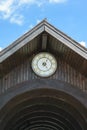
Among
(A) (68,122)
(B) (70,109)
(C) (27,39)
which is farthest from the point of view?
(A) (68,122)

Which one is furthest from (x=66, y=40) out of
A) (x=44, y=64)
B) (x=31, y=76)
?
(x=31, y=76)

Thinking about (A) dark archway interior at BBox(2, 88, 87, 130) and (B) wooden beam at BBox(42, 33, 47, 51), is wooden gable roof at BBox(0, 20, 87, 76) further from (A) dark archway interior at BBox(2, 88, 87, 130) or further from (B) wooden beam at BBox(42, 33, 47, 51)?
(A) dark archway interior at BBox(2, 88, 87, 130)

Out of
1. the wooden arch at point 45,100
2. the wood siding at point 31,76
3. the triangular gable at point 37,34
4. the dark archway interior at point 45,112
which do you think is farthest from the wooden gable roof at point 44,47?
the dark archway interior at point 45,112

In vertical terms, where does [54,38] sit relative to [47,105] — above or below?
above

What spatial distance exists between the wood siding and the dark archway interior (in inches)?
30.0

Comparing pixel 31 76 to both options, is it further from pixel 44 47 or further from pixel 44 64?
pixel 44 47

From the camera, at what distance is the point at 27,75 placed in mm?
14242

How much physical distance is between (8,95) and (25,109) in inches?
115

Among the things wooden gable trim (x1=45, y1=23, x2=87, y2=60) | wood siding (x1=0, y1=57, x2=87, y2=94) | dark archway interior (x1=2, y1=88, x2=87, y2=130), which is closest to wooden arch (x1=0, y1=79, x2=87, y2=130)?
dark archway interior (x1=2, y1=88, x2=87, y2=130)

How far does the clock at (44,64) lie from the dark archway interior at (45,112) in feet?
3.20

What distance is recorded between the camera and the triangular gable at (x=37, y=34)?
13.6m

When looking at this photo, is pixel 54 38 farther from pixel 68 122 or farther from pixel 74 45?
pixel 68 122

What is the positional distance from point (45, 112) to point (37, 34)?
578 cm

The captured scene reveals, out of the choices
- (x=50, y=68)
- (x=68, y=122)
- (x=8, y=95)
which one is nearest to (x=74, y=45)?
(x=50, y=68)
